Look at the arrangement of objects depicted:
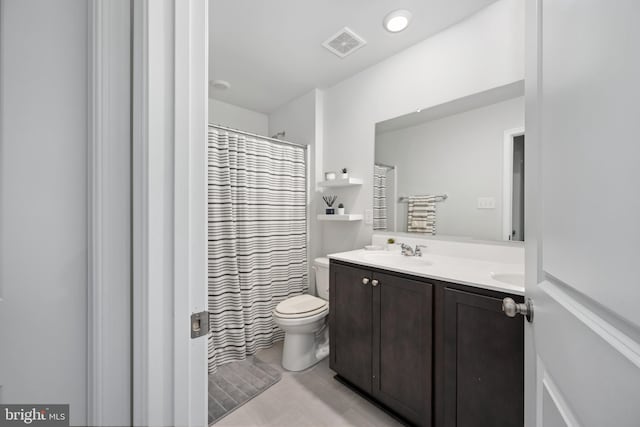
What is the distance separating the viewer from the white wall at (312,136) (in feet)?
8.52

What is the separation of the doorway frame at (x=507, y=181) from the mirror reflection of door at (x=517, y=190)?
0.02 m

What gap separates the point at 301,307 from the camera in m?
1.99

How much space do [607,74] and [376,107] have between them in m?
1.95

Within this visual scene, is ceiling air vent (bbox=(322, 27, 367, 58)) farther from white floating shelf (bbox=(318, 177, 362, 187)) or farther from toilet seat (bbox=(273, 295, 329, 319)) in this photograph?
toilet seat (bbox=(273, 295, 329, 319))

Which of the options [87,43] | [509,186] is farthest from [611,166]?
[509,186]

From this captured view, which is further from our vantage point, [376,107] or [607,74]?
[376,107]

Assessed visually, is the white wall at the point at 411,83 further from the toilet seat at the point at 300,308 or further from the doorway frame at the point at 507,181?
the toilet seat at the point at 300,308

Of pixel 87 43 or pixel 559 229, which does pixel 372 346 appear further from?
pixel 87 43

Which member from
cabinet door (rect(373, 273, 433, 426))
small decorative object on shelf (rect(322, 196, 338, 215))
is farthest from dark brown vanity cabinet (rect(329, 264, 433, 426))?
small decorative object on shelf (rect(322, 196, 338, 215))

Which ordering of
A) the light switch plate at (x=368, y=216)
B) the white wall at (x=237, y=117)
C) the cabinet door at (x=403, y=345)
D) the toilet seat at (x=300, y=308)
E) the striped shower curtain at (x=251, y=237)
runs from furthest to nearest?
the white wall at (x=237, y=117) → the light switch plate at (x=368, y=216) → the striped shower curtain at (x=251, y=237) → the toilet seat at (x=300, y=308) → the cabinet door at (x=403, y=345)

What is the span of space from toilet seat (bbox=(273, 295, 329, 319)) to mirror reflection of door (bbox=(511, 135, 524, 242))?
1388 mm

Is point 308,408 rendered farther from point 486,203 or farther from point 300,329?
point 486,203

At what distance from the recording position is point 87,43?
597mm

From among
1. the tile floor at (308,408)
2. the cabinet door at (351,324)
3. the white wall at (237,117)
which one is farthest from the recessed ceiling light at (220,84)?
the tile floor at (308,408)
